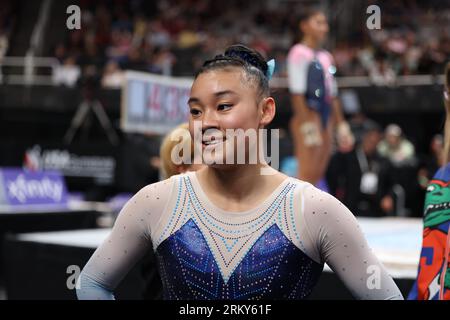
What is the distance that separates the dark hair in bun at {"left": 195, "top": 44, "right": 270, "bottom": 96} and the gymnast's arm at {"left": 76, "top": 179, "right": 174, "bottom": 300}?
30 centimetres

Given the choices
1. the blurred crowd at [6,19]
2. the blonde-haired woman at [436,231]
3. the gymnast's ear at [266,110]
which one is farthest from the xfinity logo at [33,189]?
the blurred crowd at [6,19]

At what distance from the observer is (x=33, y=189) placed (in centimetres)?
591

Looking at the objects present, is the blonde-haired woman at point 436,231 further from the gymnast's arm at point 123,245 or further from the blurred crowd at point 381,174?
the blurred crowd at point 381,174

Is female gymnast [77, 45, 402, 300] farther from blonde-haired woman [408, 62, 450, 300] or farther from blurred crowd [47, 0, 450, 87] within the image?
blurred crowd [47, 0, 450, 87]

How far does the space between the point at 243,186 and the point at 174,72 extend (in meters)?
11.1

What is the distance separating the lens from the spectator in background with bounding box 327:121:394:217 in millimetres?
7430

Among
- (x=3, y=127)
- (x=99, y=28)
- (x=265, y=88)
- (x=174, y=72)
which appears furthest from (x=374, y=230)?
(x=99, y=28)

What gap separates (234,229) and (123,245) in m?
0.25

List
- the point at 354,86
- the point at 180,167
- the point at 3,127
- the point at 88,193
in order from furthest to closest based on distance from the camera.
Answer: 1. the point at 3,127
2. the point at 354,86
3. the point at 88,193
4. the point at 180,167

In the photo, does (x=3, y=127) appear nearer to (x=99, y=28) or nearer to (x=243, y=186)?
(x=99, y=28)

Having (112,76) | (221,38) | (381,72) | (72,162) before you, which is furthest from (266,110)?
(221,38)

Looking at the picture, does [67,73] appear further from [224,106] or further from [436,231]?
[224,106]

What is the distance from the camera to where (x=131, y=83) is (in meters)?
6.56

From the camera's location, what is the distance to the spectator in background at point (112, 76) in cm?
1298
